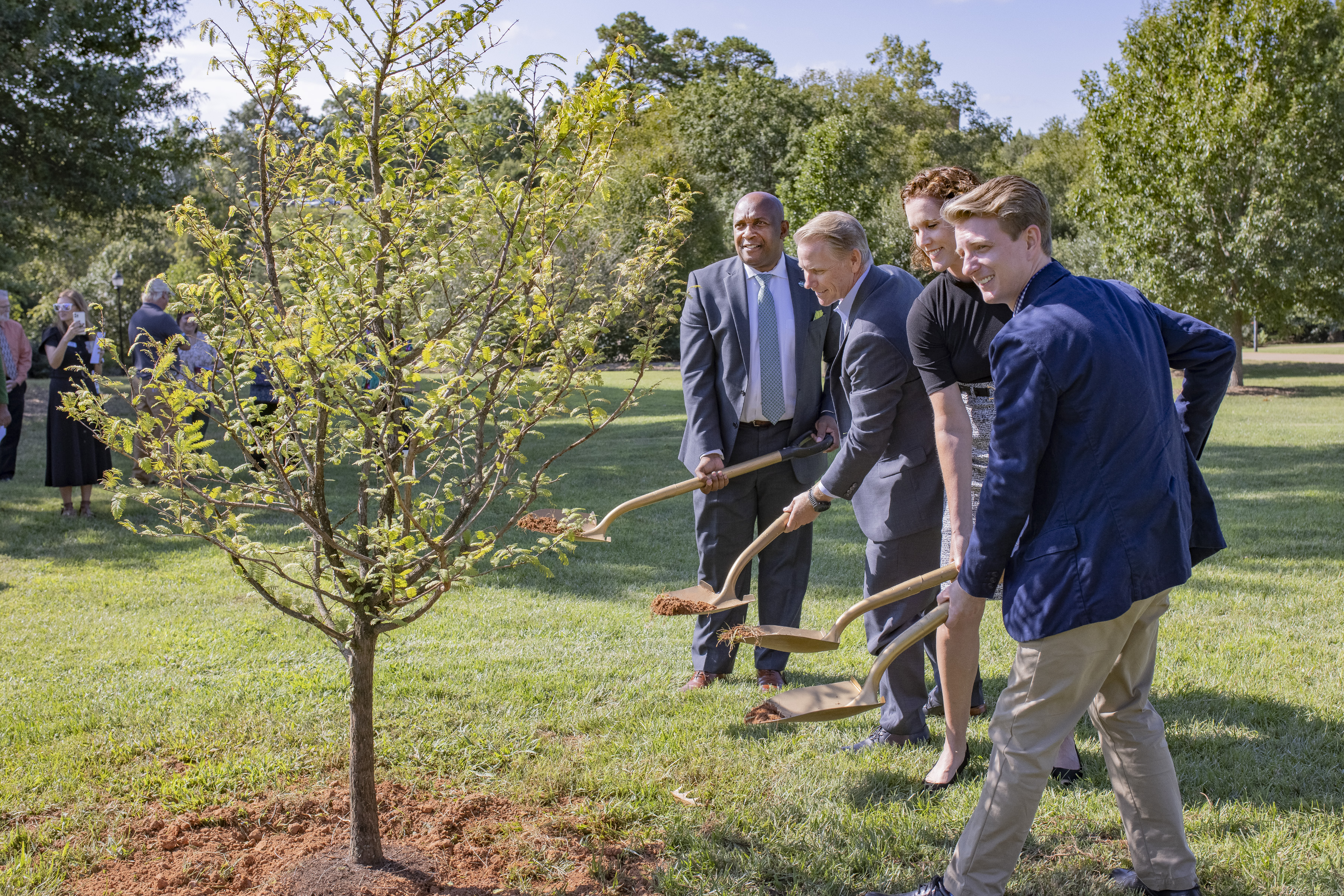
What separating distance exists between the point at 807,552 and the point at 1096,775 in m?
1.62

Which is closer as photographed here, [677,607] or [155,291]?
[677,607]

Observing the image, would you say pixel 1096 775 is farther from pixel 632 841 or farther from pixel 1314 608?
pixel 1314 608

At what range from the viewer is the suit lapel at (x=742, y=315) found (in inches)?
177

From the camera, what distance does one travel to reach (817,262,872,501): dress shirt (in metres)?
3.74

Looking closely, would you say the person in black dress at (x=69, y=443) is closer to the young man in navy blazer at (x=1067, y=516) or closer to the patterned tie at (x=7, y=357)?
the patterned tie at (x=7, y=357)

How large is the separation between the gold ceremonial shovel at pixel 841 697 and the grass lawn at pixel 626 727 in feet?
1.72

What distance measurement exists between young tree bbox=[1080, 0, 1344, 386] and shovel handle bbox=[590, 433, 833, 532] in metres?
20.0

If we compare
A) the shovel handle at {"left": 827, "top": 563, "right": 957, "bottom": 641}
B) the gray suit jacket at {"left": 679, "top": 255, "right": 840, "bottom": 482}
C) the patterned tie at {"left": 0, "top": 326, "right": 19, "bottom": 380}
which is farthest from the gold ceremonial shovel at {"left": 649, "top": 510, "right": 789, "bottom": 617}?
the patterned tie at {"left": 0, "top": 326, "right": 19, "bottom": 380}

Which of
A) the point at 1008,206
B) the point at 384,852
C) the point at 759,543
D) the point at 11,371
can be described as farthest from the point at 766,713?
the point at 11,371

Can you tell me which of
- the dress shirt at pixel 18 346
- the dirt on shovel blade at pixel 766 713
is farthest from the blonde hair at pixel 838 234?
the dress shirt at pixel 18 346

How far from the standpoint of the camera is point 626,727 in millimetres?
4207

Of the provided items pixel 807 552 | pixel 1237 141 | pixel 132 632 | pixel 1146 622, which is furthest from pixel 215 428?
pixel 1237 141

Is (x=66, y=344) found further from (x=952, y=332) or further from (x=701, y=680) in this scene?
(x=952, y=332)

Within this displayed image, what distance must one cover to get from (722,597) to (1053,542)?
5.96ft
